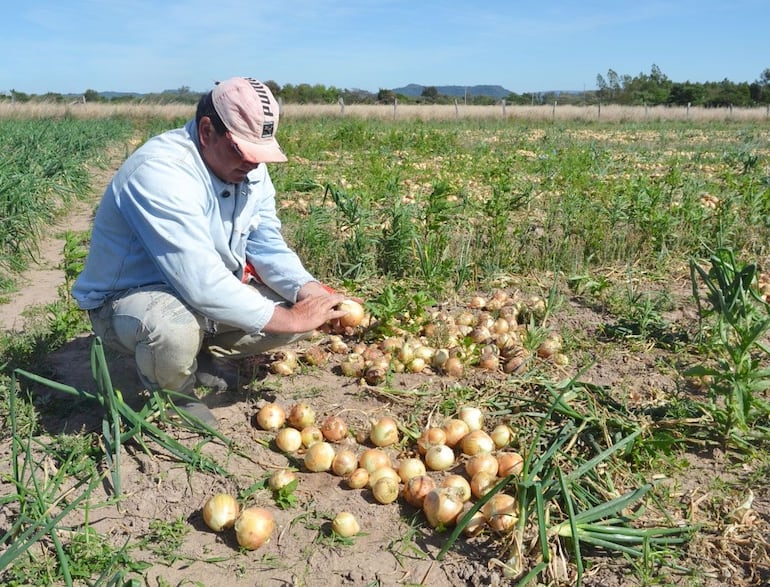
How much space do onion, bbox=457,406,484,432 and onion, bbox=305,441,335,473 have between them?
0.54 m

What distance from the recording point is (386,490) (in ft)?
7.24

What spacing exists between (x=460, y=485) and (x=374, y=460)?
337mm

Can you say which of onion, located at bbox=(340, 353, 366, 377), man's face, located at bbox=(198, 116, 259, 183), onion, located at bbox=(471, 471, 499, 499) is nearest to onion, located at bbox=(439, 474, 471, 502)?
onion, located at bbox=(471, 471, 499, 499)

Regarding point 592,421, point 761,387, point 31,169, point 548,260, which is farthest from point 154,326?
point 31,169

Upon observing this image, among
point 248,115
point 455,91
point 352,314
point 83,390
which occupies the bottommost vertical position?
point 83,390

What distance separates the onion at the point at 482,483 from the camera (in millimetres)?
2176

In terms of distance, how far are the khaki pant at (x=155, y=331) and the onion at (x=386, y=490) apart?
2.89 ft

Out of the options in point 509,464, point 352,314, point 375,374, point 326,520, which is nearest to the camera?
point 326,520

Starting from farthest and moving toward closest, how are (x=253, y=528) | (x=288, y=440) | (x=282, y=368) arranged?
1. (x=282, y=368)
2. (x=288, y=440)
3. (x=253, y=528)

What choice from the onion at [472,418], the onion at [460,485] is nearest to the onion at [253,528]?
the onion at [460,485]

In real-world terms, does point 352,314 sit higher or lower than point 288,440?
higher

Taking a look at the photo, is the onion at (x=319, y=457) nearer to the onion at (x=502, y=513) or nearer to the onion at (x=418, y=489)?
the onion at (x=418, y=489)

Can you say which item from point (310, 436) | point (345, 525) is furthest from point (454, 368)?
point (345, 525)

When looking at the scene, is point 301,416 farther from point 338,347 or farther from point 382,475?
point 338,347
